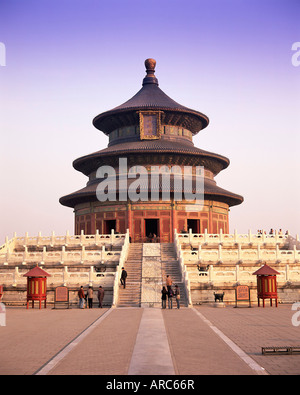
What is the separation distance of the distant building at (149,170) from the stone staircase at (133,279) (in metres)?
10.5

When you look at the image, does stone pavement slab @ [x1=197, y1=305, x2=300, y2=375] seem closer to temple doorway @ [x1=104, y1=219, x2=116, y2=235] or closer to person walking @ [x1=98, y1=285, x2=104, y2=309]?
person walking @ [x1=98, y1=285, x2=104, y2=309]

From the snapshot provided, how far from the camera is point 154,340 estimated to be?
49.6 feet

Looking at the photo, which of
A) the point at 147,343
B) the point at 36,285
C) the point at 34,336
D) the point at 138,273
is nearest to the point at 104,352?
the point at 147,343

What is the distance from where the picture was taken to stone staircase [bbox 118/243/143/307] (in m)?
28.9

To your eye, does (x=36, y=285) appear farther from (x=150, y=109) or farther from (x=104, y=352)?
(x=150, y=109)

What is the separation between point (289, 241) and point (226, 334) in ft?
77.8

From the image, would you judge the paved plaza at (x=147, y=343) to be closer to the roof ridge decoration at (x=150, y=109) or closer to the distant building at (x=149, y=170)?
the distant building at (x=149, y=170)

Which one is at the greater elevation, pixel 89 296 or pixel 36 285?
pixel 36 285

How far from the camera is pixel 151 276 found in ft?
104

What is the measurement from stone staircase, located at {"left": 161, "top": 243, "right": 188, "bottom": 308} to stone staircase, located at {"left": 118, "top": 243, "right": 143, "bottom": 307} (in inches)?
58.8

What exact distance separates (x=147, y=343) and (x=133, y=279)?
17.4 meters

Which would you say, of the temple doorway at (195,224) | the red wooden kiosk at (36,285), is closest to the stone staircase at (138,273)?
the red wooden kiosk at (36,285)
